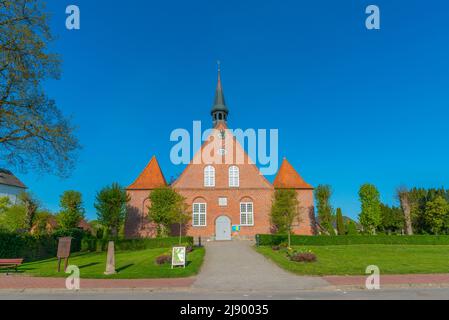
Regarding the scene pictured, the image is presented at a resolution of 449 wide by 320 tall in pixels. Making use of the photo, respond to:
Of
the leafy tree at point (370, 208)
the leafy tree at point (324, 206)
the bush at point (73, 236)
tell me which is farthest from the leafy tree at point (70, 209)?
the leafy tree at point (370, 208)

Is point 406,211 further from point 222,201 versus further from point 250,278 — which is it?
point 250,278

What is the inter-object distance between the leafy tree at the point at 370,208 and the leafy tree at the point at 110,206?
2974 centimetres

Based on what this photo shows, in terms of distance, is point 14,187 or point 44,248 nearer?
point 44,248

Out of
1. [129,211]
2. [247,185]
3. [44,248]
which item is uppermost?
[247,185]

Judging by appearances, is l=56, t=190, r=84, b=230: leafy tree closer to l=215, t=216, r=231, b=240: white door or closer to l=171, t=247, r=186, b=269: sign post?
l=215, t=216, r=231, b=240: white door

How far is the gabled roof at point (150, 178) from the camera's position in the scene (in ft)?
118

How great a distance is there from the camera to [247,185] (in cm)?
3581

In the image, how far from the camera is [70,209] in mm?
36625

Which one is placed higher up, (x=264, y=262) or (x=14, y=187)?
(x=14, y=187)

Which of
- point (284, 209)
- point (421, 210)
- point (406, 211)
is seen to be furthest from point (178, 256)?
point (421, 210)

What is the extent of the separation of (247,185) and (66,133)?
22.8 metres

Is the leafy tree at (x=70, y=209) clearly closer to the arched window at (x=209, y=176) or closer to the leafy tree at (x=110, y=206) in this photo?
the leafy tree at (x=110, y=206)
